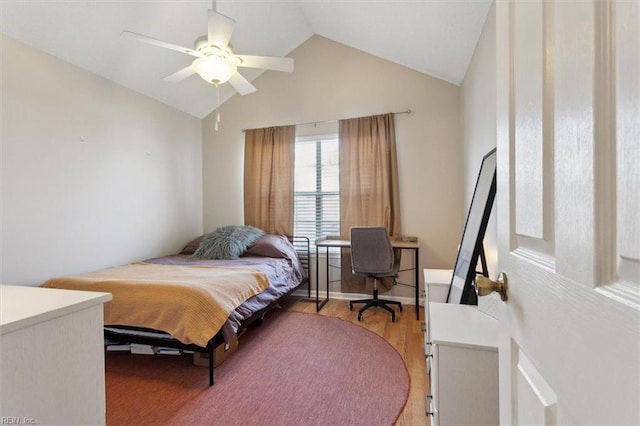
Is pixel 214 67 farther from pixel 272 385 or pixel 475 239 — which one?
pixel 272 385

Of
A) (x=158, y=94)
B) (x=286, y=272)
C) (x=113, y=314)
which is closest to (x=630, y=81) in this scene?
(x=113, y=314)

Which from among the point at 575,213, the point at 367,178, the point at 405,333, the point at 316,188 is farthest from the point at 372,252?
the point at 575,213

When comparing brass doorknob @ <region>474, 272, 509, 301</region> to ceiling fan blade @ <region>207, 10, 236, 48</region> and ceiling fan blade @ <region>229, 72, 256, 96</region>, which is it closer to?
ceiling fan blade @ <region>207, 10, 236, 48</region>

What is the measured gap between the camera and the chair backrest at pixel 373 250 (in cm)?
297

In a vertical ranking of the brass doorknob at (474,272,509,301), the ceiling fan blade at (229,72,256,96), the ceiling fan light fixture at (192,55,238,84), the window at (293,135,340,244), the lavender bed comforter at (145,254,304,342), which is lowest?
the lavender bed comforter at (145,254,304,342)

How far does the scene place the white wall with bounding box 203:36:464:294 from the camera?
3.39 meters

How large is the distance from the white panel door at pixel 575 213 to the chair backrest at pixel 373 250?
231 centimetres

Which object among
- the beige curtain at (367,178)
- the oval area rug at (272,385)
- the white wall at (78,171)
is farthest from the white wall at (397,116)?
the oval area rug at (272,385)

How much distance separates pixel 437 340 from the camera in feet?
3.76

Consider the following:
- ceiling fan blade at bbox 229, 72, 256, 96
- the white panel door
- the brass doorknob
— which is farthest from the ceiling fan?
the brass doorknob

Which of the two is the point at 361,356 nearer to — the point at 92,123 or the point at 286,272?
the point at 286,272

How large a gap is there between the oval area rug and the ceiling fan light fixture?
2.17 meters

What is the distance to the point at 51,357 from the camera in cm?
96

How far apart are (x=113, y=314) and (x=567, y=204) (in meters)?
2.49
